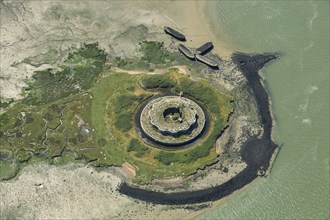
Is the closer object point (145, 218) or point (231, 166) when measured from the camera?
point (145, 218)

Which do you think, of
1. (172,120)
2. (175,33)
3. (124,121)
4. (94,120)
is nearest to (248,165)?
(172,120)

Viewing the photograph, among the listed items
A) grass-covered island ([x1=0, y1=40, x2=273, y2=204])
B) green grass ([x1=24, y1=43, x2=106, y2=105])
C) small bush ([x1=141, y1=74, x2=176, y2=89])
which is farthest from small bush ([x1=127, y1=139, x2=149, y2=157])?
green grass ([x1=24, y1=43, x2=106, y2=105])

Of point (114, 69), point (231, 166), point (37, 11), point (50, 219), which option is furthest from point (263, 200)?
point (37, 11)

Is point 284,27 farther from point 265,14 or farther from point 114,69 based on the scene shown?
point 114,69

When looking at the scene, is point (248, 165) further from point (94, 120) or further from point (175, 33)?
point (175, 33)

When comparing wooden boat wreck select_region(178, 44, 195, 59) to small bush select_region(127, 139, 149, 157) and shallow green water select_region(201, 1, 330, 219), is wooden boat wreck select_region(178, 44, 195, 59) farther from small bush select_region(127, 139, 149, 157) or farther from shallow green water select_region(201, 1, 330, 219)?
small bush select_region(127, 139, 149, 157)

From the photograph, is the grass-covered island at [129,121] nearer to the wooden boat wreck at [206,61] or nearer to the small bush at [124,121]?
the small bush at [124,121]
